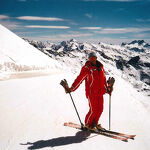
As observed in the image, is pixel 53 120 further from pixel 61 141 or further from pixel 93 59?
pixel 93 59

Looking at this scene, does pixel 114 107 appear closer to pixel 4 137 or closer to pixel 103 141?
pixel 103 141

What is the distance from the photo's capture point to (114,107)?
6.96 m

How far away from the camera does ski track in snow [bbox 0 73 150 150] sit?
4.10 metres

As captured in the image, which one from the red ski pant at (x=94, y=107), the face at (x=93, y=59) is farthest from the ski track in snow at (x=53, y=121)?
the face at (x=93, y=59)

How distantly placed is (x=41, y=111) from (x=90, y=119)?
2.28m

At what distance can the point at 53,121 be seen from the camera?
5309mm

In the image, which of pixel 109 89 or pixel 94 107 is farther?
pixel 109 89

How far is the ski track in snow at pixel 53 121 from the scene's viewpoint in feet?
13.4

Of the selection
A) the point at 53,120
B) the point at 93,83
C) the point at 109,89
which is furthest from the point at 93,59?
the point at 53,120

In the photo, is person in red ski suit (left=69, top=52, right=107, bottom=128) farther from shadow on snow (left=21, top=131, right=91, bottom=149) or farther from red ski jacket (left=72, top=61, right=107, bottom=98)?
shadow on snow (left=21, top=131, right=91, bottom=149)

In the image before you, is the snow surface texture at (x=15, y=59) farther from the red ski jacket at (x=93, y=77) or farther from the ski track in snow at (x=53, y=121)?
the red ski jacket at (x=93, y=77)

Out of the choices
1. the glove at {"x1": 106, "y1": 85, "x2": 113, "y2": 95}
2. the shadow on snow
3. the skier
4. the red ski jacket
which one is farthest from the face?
the shadow on snow

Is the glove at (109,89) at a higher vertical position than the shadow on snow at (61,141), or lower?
higher

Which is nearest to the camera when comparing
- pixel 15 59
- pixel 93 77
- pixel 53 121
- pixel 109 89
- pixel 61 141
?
pixel 61 141
